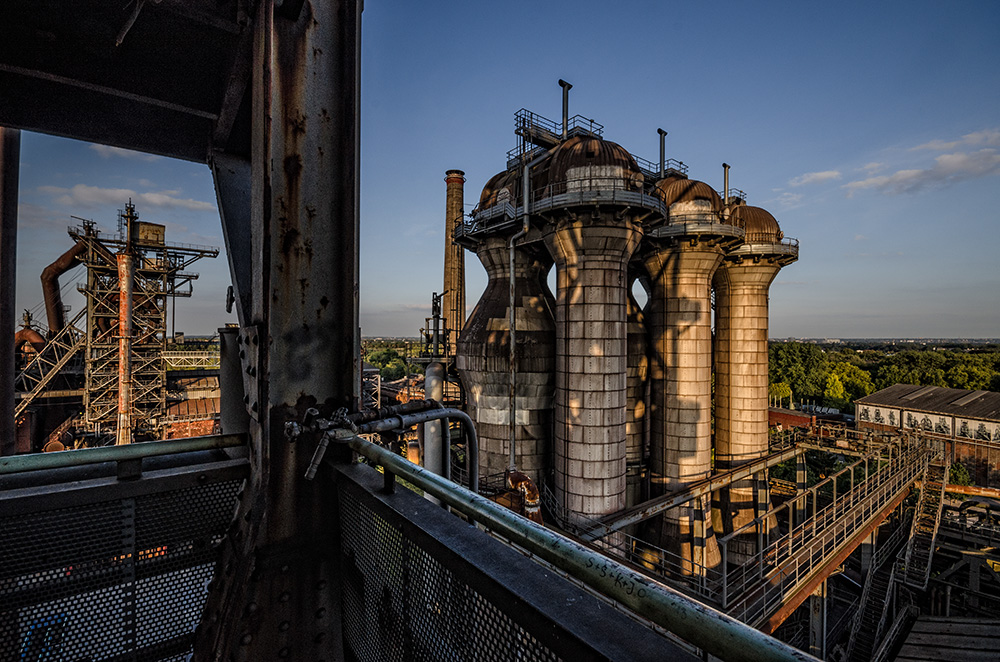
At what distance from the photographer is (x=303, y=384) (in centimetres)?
248

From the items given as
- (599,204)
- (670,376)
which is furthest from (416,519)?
(670,376)

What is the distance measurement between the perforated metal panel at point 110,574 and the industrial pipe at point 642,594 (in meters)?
1.89

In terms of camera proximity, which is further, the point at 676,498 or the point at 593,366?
the point at 676,498

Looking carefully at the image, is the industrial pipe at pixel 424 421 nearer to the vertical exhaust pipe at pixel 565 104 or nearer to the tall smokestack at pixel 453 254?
the vertical exhaust pipe at pixel 565 104

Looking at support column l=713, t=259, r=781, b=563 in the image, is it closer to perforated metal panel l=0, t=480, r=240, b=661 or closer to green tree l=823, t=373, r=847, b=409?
perforated metal panel l=0, t=480, r=240, b=661

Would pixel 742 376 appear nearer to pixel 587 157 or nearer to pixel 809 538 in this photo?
pixel 809 538

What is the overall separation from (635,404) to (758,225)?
10.6 meters

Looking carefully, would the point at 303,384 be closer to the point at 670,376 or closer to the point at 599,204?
the point at 599,204

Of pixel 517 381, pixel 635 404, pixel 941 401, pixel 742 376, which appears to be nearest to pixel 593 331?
pixel 517 381

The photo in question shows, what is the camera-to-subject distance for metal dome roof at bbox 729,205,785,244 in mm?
19406

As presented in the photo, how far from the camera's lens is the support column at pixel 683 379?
16469 millimetres

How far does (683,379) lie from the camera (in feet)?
54.9

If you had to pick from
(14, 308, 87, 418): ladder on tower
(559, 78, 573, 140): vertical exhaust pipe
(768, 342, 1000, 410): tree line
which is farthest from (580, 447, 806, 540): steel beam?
(768, 342, 1000, 410): tree line

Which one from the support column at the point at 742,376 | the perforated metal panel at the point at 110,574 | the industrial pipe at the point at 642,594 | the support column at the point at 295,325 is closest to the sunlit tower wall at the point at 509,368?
the support column at the point at 742,376
